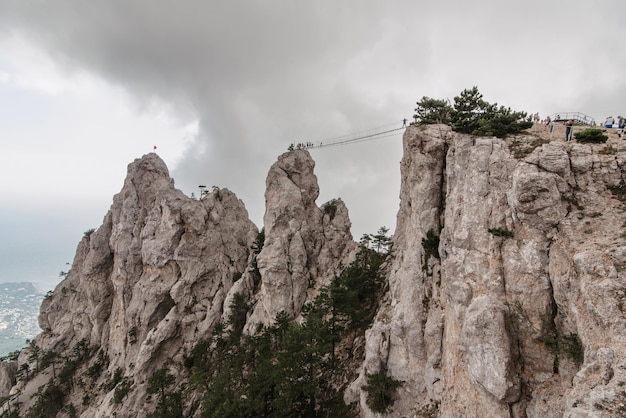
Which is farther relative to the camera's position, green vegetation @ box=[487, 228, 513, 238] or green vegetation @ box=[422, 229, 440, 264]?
green vegetation @ box=[422, 229, 440, 264]

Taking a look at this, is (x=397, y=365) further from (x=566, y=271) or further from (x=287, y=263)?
(x=287, y=263)

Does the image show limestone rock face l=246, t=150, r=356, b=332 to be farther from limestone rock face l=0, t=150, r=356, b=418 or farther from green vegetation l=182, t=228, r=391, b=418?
green vegetation l=182, t=228, r=391, b=418

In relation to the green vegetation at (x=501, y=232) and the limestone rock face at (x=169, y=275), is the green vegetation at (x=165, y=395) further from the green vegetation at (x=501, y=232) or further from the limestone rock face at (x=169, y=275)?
the green vegetation at (x=501, y=232)

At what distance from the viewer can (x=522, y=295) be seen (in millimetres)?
22797

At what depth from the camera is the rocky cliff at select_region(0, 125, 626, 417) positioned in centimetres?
2041

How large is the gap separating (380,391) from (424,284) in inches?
475

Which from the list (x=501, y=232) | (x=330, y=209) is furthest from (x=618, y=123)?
(x=330, y=209)

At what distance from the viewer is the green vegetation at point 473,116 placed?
1176 inches

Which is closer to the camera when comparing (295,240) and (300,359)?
(300,359)

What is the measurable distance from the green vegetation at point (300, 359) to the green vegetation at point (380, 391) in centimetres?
626

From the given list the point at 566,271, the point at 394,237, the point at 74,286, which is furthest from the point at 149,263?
the point at 566,271

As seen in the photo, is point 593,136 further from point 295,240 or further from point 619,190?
point 295,240

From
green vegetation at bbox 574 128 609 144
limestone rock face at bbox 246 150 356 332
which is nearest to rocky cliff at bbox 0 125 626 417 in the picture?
limestone rock face at bbox 246 150 356 332

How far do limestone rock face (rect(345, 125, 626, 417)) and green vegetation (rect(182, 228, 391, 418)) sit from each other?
8.80 metres
